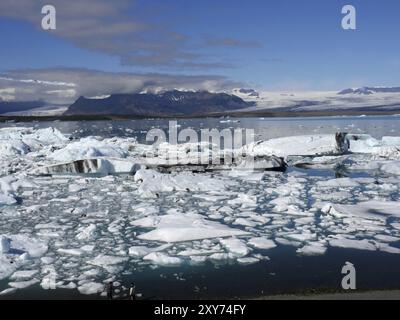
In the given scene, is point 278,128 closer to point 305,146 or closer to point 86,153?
point 305,146

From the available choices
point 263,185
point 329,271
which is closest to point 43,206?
point 263,185

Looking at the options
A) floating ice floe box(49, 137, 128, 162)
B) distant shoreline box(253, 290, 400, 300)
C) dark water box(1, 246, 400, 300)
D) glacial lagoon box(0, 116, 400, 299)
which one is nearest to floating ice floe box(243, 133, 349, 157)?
floating ice floe box(49, 137, 128, 162)

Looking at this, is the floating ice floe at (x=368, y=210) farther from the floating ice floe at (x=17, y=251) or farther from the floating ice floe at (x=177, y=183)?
the floating ice floe at (x=17, y=251)

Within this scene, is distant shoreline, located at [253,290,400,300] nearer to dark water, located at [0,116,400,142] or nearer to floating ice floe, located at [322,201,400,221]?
floating ice floe, located at [322,201,400,221]

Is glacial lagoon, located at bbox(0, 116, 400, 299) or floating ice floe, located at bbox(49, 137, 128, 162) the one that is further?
floating ice floe, located at bbox(49, 137, 128, 162)

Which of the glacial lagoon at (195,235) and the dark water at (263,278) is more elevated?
the glacial lagoon at (195,235)

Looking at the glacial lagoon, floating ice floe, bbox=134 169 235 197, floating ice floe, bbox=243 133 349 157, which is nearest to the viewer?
the glacial lagoon

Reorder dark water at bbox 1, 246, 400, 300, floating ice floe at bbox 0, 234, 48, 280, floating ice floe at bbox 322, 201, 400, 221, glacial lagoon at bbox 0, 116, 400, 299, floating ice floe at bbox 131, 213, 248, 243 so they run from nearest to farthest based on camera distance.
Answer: dark water at bbox 1, 246, 400, 300, glacial lagoon at bbox 0, 116, 400, 299, floating ice floe at bbox 0, 234, 48, 280, floating ice floe at bbox 131, 213, 248, 243, floating ice floe at bbox 322, 201, 400, 221

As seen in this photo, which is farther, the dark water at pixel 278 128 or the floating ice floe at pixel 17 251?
the dark water at pixel 278 128

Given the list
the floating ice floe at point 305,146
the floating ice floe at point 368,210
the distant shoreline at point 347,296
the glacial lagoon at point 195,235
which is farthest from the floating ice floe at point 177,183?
the floating ice floe at point 305,146

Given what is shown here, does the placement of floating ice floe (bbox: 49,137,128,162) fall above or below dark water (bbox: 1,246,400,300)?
above

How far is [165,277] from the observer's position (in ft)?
19.1

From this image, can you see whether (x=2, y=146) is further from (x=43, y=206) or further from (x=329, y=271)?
(x=329, y=271)

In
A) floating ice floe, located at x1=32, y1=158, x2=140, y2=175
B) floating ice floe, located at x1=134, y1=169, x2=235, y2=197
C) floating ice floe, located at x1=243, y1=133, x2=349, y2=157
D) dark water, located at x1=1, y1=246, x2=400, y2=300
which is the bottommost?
dark water, located at x1=1, y1=246, x2=400, y2=300
